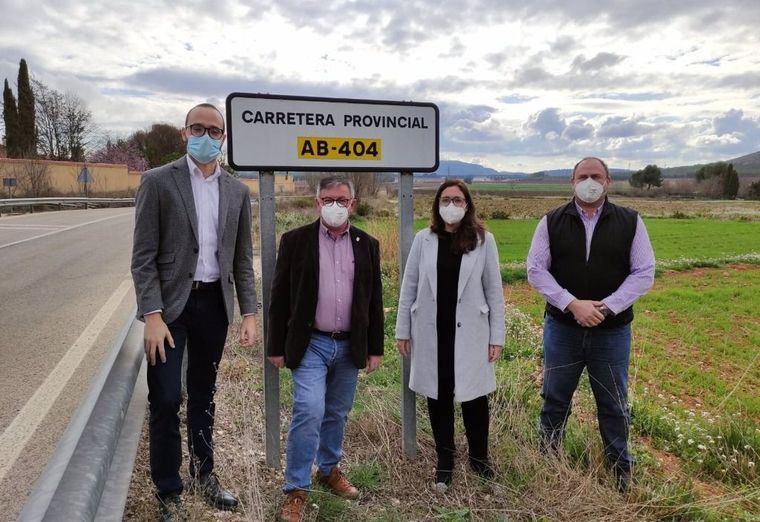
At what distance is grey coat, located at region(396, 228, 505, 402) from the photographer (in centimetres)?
338

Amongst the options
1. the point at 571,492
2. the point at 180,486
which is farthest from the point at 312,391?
the point at 571,492

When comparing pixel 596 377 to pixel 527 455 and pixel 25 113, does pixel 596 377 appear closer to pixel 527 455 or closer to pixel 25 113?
pixel 527 455

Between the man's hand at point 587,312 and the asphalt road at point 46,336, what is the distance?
327cm

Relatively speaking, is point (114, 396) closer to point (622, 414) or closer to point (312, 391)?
point (312, 391)

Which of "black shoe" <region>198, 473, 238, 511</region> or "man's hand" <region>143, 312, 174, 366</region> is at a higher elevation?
"man's hand" <region>143, 312, 174, 366</region>

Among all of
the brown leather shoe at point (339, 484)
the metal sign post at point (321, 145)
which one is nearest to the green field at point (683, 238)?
the metal sign post at point (321, 145)

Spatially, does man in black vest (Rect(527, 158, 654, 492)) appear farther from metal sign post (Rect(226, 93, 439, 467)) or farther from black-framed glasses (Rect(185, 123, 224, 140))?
black-framed glasses (Rect(185, 123, 224, 140))

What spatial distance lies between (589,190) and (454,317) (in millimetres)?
1138

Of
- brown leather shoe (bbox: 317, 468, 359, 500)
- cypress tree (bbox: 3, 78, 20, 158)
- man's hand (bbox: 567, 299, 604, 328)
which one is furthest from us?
cypress tree (bbox: 3, 78, 20, 158)

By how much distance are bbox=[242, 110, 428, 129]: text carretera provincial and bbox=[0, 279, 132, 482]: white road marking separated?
262cm

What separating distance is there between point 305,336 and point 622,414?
2.03 metres

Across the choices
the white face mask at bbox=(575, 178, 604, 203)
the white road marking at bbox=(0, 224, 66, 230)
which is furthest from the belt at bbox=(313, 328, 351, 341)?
the white road marking at bbox=(0, 224, 66, 230)

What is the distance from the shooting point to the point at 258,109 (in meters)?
3.32

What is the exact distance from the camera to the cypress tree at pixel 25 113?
4791cm
